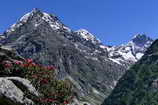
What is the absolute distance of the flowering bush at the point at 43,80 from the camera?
4228 centimetres

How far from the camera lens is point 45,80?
43.6 m

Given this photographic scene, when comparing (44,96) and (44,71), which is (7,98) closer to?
(44,96)

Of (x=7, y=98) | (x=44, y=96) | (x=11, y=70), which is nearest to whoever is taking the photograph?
(x=7, y=98)

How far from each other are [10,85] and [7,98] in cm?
181

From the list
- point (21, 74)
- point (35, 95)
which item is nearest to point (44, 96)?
point (35, 95)

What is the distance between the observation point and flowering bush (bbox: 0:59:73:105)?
42.3 m

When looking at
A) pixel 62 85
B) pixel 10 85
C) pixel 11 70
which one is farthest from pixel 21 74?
pixel 10 85

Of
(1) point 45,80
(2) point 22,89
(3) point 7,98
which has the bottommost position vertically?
(3) point 7,98

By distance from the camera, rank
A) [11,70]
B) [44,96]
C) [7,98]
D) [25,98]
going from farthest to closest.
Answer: [11,70] < [44,96] < [25,98] < [7,98]

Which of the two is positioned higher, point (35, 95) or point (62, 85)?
point (62, 85)

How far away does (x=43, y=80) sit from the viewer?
43.8 meters

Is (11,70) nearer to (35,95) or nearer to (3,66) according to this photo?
(3,66)

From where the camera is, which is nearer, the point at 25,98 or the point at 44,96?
the point at 25,98

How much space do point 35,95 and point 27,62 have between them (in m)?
7.10
